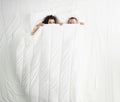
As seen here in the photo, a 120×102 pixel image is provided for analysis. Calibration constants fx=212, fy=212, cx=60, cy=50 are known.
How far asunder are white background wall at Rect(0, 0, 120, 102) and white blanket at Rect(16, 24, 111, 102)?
92 mm

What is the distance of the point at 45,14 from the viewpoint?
1.90 metres

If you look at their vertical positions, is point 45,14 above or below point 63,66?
above

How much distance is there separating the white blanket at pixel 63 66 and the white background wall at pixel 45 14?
0.09 meters

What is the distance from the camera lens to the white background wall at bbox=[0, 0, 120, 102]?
1.70 meters

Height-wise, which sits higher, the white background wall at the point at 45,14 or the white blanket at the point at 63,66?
the white background wall at the point at 45,14

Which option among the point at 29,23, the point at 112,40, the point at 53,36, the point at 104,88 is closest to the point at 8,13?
the point at 29,23

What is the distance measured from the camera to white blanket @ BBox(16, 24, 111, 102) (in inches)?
56.7

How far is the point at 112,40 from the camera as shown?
5.52ft

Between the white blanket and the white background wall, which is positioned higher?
the white background wall

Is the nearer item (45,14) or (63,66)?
(63,66)

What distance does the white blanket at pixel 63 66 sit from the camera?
56.7 inches

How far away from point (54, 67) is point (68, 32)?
0.92 feet

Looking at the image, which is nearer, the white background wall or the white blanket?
the white blanket

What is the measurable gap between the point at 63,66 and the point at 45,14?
2.08 ft
